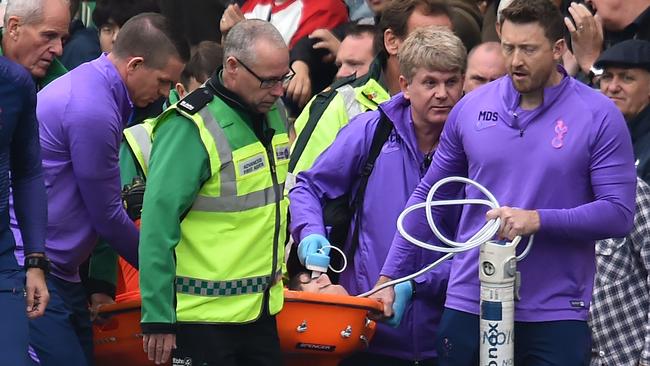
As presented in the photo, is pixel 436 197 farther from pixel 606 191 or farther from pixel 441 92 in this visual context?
pixel 606 191

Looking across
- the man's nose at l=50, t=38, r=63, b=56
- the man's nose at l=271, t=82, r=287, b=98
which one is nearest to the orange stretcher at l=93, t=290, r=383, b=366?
the man's nose at l=271, t=82, r=287, b=98

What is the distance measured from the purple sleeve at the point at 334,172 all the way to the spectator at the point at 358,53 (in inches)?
54.7

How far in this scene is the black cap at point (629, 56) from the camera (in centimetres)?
769

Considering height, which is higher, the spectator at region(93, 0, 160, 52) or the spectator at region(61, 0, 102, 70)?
the spectator at region(93, 0, 160, 52)

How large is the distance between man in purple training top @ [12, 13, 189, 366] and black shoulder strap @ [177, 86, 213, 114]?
62 cm

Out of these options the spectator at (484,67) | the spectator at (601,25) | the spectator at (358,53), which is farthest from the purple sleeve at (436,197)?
the spectator at (358,53)

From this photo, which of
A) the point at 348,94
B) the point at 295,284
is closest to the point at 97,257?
the point at 295,284

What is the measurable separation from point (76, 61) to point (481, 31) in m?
3.11

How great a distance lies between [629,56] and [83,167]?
2.82m

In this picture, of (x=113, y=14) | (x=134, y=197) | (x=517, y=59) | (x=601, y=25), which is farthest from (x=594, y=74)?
(x=113, y=14)

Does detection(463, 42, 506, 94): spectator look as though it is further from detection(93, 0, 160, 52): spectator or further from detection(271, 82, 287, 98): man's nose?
detection(93, 0, 160, 52): spectator

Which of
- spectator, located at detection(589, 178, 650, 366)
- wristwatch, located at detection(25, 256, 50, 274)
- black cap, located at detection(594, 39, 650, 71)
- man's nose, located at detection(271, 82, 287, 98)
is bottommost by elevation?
spectator, located at detection(589, 178, 650, 366)

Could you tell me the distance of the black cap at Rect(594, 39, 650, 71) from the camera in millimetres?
7694

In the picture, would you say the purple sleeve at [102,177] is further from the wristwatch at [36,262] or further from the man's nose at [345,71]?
the man's nose at [345,71]
